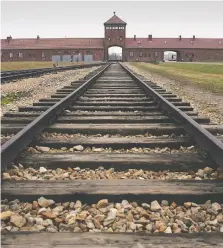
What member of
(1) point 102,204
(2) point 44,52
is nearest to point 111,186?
(1) point 102,204

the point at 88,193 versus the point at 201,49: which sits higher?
the point at 201,49

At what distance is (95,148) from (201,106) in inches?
167

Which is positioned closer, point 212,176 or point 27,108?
point 212,176

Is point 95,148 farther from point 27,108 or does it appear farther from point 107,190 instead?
point 27,108

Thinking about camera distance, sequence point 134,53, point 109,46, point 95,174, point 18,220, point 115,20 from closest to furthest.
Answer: point 18,220
point 95,174
point 134,53
point 109,46
point 115,20

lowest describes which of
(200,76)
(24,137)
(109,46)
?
(24,137)

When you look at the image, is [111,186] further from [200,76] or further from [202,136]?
[200,76]

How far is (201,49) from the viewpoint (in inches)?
3359

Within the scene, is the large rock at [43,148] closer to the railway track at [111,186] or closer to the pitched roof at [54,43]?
the railway track at [111,186]

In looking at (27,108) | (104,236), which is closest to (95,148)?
(104,236)

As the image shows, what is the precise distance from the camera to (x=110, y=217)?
6.97 feet

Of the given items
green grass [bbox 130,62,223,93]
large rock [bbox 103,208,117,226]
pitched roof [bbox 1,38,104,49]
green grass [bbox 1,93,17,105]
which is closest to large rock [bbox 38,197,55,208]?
large rock [bbox 103,208,117,226]

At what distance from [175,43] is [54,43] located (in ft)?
99.0

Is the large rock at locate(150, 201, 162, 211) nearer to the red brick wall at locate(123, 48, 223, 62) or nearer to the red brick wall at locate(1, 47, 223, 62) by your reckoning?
the red brick wall at locate(1, 47, 223, 62)
